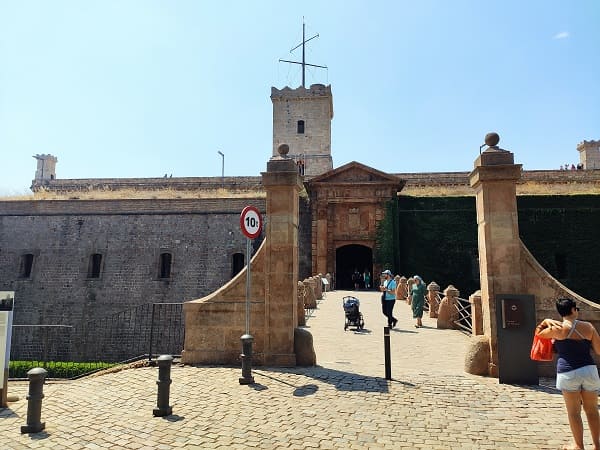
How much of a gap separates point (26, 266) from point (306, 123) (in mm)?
28571

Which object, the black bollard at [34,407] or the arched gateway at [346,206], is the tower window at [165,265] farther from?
the black bollard at [34,407]

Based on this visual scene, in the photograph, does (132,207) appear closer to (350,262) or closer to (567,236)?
(350,262)

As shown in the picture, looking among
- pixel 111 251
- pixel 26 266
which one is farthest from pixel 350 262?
pixel 26 266

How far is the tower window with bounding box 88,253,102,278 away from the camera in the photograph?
2214cm

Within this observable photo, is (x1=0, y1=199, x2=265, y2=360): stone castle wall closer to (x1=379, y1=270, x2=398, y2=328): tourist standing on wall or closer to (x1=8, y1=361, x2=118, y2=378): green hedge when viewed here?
(x1=8, y1=361, x2=118, y2=378): green hedge

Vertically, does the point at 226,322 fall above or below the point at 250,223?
below

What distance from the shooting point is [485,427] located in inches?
185

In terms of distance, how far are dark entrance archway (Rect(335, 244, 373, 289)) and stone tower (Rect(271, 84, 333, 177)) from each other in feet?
48.6

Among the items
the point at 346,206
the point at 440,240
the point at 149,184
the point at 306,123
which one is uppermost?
the point at 306,123

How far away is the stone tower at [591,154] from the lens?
41.1 m

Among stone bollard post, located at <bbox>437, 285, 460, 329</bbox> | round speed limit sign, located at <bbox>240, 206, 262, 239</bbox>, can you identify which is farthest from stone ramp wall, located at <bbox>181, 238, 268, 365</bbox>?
stone bollard post, located at <bbox>437, 285, 460, 329</bbox>

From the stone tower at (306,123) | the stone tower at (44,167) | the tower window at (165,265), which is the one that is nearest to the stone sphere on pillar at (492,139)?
the tower window at (165,265)

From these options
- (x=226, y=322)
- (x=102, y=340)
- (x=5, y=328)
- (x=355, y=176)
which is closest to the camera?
(x=5, y=328)

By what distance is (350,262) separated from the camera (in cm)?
2870
